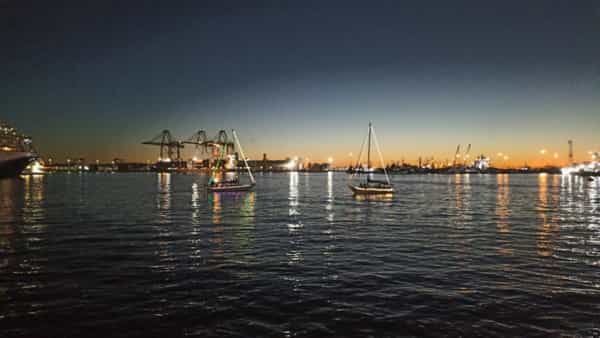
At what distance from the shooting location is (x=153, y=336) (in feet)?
27.7

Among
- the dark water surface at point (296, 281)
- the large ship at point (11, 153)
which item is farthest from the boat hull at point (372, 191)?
the large ship at point (11, 153)

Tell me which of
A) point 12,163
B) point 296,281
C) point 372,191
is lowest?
point 296,281

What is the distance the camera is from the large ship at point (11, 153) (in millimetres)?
96031

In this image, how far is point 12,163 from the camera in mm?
98312

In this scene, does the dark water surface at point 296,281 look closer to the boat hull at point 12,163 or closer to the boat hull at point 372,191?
the boat hull at point 372,191

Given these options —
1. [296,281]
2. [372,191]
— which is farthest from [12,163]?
[296,281]

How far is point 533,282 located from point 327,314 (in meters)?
7.63

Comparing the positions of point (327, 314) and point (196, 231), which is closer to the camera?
point (327, 314)

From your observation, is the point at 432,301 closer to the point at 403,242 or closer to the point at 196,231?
the point at 403,242

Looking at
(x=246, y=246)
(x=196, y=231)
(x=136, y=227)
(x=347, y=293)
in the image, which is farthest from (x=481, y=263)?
(x=136, y=227)

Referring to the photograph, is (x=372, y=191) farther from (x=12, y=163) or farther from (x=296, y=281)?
(x=12, y=163)

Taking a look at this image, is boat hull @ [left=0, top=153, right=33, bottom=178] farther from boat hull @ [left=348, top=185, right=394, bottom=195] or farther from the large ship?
boat hull @ [left=348, top=185, right=394, bottom=195]

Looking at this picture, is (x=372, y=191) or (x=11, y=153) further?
(x=11, y=153)

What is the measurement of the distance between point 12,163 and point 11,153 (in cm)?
262
